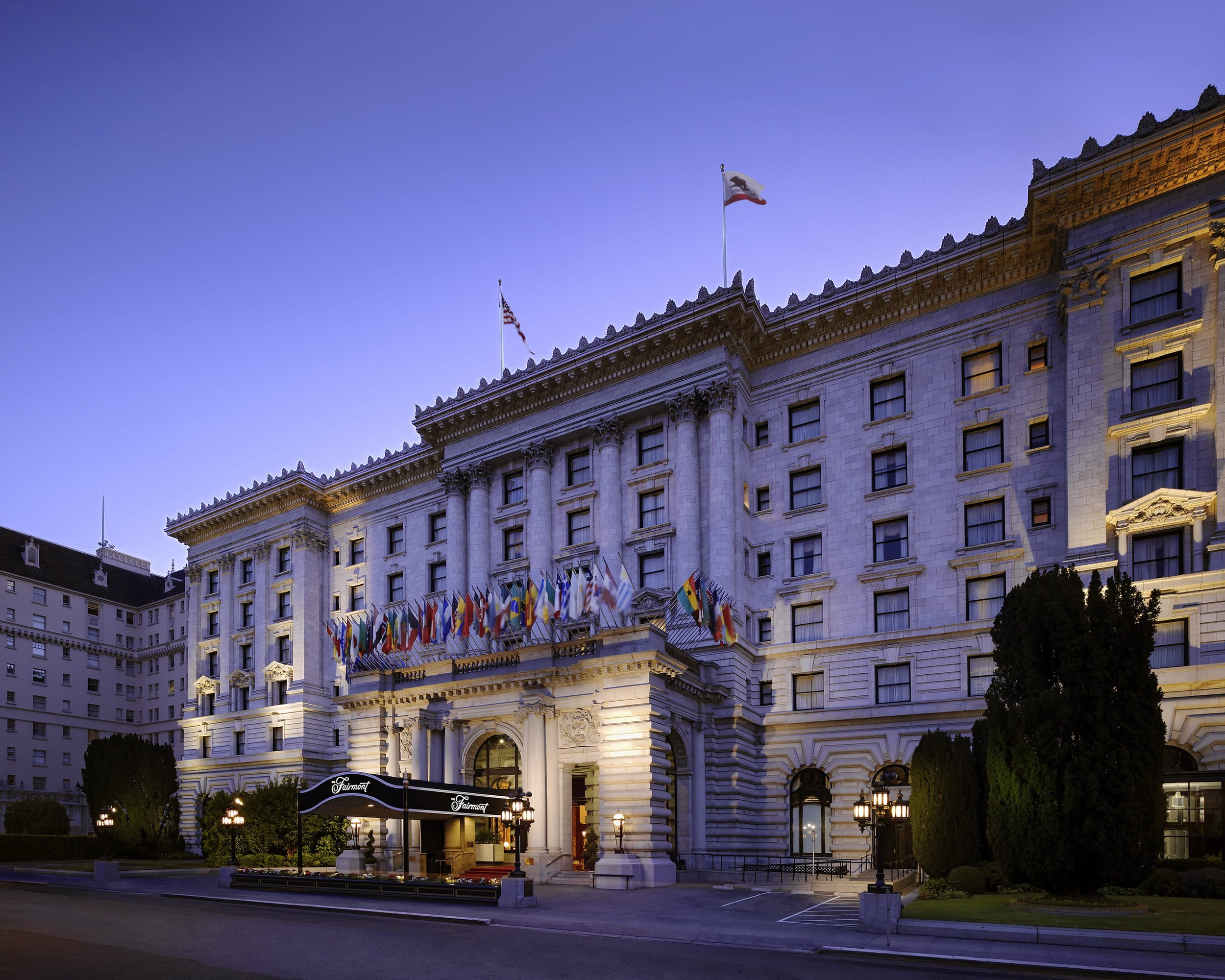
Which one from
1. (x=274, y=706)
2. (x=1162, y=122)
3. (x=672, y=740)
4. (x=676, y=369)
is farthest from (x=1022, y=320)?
(x=274, y=706)

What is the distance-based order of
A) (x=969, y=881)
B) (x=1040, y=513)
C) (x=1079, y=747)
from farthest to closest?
(x=1040, y=513) < (x=969, y=881) < (x=1079, y=747)

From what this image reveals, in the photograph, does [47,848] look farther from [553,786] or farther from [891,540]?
[891,540]

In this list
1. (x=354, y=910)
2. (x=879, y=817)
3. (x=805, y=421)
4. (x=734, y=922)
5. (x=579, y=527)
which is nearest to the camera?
(x=879, y=817)

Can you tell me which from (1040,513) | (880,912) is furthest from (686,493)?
(880,912)

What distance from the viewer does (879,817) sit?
77.2 feet

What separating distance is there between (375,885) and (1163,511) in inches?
1252

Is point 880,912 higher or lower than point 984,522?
lower

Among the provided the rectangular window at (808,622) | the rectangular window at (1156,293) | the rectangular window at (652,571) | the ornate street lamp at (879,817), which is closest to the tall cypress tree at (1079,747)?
the ornate street lamp at (879,817)

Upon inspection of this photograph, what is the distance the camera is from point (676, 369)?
46438mm

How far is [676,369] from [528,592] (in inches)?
546

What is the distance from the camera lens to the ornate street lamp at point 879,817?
2211cm

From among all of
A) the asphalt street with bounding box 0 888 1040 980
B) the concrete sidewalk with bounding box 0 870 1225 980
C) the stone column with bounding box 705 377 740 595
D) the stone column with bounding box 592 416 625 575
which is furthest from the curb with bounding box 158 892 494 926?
the stone column with bounding box 592 416 625 575

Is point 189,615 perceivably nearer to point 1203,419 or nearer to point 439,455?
point 439,455

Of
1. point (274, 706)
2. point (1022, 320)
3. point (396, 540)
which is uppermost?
point (1022, 320)
